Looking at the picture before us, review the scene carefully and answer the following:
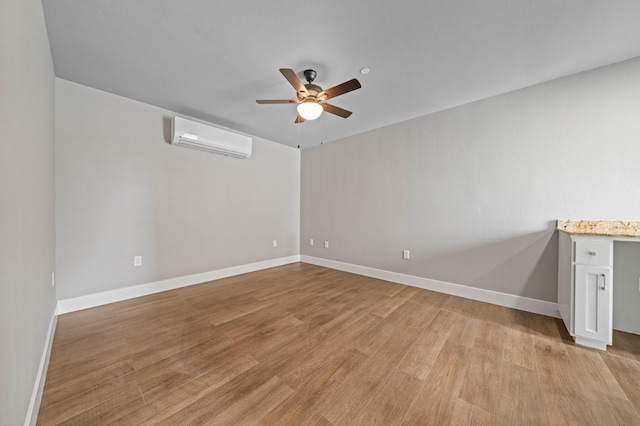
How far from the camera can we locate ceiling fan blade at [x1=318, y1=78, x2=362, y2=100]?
193 cm

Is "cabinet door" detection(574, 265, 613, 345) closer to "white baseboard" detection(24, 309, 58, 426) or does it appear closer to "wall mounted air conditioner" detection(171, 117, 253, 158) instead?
"white baseboard" detection(24, 309, 58, 426)

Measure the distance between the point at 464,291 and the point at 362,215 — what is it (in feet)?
5.75

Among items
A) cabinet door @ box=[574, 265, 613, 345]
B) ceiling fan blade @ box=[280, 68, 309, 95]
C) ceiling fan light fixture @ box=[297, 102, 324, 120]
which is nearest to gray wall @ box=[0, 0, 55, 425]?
ceiling fan blade @ box=[280, 68, 309, 95]

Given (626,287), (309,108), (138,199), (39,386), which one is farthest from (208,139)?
(626,287)

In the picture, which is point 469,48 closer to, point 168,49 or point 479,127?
point 479,127

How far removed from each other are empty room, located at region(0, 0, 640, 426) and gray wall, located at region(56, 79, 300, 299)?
23mm

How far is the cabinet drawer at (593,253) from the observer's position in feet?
5.87

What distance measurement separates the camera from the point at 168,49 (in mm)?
1939

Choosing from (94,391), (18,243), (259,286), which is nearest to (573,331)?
(259,286)

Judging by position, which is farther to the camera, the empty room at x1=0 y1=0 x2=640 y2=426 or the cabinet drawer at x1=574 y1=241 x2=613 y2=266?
the cabinet drawer at x1=574 y1=241 x2=613 y2=266

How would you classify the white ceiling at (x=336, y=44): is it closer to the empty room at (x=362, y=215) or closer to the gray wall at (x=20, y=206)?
the empty room at (x=362, y=215)

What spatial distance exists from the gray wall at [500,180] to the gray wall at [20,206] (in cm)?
347

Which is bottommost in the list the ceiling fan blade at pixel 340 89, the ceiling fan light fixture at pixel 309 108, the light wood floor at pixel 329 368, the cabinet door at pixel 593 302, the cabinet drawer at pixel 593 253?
the light wood floor at pixel 329 368

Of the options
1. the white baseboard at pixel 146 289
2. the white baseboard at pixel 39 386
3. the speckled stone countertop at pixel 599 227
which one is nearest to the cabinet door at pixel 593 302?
the speckled stone countertop at pixel 599 227
